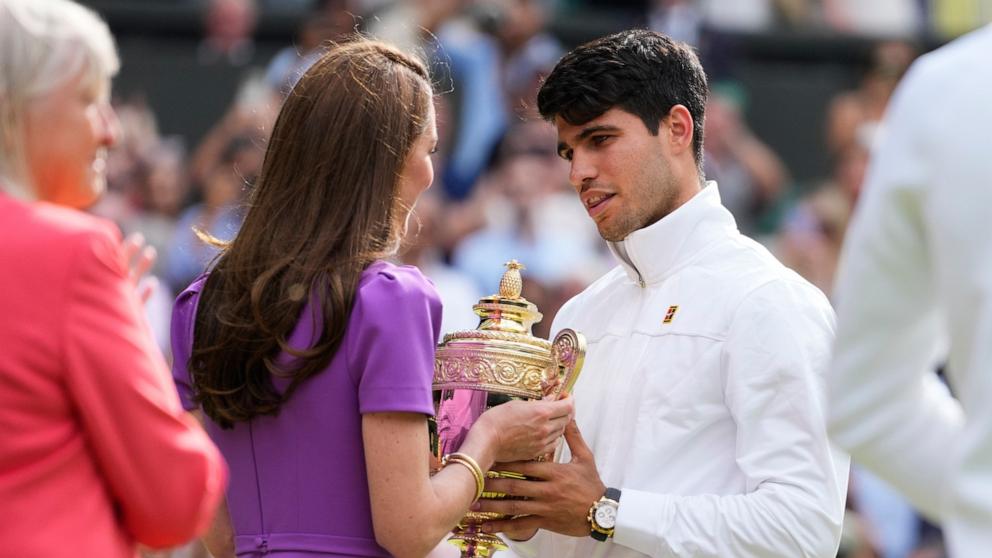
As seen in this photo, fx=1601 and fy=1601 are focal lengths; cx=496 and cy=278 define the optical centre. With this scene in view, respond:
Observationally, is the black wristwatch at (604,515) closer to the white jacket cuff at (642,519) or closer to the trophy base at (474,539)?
the white jacket cuff at (642,519)

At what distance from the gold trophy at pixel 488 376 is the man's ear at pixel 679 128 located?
662 millimetres

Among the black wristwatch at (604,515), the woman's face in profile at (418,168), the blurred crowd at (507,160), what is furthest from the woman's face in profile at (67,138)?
the blurred crowd at (507,160)

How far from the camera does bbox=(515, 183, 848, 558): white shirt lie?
342 cm

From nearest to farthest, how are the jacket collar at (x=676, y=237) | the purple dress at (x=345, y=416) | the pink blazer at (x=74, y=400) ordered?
the pink blazer at (x=74, y=400) → the purple dress at (x=345, y=416) → the jacket collar at (x=676, y=237)

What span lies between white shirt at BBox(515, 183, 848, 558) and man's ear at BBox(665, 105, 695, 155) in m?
0.15

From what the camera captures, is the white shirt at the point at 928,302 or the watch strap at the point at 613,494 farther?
the watch strap at the point at 613,494

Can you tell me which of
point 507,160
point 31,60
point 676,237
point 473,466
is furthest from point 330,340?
point 507,160

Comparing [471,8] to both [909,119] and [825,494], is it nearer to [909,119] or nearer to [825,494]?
[825,494]

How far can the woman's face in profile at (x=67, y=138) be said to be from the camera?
2500 mm

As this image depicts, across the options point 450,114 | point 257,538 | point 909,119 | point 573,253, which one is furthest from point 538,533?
point 450,114

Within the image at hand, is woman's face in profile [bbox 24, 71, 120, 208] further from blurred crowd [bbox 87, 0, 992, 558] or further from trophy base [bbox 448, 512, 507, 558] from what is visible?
blurred crowd [bbox 87, 0, 992, 558]

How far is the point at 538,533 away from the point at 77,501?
165cm

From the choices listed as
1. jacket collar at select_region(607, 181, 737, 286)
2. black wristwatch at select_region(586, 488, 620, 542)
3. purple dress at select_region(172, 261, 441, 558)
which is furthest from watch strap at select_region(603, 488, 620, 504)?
purple dress at select_region(172, 261, 441, 558)

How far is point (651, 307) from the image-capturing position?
378cm
